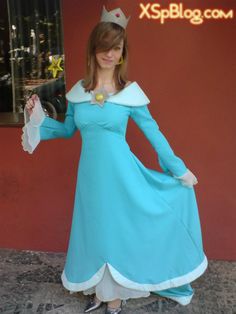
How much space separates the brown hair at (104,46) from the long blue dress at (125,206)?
0.07m

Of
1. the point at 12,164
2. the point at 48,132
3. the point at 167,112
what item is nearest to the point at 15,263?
the point at 12,164

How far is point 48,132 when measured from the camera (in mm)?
3088

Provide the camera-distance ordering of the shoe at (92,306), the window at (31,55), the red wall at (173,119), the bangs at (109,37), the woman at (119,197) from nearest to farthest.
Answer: the bangs at (109,37) → the woman at (119,197) → the shoe at (92,306) → the red wall at (173,119) → the window at (31,55)

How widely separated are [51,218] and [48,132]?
1133mm

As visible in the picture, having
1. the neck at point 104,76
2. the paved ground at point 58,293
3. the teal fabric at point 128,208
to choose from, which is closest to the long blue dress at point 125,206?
the teal fabric at point 128,208

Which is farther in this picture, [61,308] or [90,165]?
[61,308]

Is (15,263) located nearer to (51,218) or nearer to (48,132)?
(51,218)

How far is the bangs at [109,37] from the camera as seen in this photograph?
2.75 metres

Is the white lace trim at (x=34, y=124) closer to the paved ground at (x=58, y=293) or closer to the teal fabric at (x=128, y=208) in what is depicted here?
the teal fabric at (x=128, y=208)

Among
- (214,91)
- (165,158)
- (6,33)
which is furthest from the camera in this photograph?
(6,33)

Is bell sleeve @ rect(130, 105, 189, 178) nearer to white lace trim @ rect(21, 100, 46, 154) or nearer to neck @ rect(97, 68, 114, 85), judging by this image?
neck @ rect(97, 68, 114, 85)

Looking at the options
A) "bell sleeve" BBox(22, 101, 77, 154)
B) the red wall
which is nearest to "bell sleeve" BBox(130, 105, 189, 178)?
"bell sleeve" BBox(22, 101, 77, 154)

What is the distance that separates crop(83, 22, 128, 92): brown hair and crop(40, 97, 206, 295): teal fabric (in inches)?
5.9

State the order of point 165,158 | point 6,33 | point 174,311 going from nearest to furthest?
1. point 165,158
2. point 174,311
3. point 6,33
